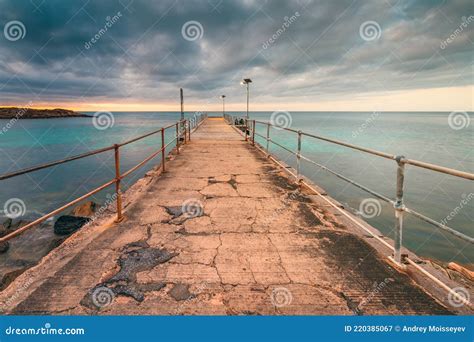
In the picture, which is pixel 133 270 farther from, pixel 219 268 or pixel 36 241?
pixel 36 241

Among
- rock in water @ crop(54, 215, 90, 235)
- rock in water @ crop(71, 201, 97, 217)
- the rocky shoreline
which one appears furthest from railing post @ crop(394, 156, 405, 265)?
rock in water @ crop(71, 201, 97, 217)

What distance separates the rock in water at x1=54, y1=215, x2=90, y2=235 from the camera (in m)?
11.2

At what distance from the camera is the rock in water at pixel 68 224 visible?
11239 mm

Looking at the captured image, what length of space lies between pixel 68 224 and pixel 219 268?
1097 centimetres

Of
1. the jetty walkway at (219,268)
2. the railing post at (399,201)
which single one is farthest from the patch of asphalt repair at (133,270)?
the railing post at (399,201)

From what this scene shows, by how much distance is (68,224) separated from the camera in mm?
11539

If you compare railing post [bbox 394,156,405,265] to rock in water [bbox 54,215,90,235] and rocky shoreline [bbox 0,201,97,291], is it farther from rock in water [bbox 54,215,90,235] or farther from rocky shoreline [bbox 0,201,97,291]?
rock in water [bbox 54,215,90,235]

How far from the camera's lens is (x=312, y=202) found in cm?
548

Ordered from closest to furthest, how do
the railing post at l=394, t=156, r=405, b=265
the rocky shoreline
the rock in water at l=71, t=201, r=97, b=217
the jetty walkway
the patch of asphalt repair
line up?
the jetty walkway, the patch of asphalt repair, the railing post at l=394, t=156, r=405, b=265, the rocky shoreline, the rock in water at l=71, t=201, r=97, b=217

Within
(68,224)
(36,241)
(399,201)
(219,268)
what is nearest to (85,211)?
(68,224)

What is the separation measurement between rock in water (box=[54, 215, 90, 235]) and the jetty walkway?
761 cm

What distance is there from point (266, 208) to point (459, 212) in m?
15.4

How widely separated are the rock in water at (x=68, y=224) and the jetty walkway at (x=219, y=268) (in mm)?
7612

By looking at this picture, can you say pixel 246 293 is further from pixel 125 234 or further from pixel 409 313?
pixel 125 234
